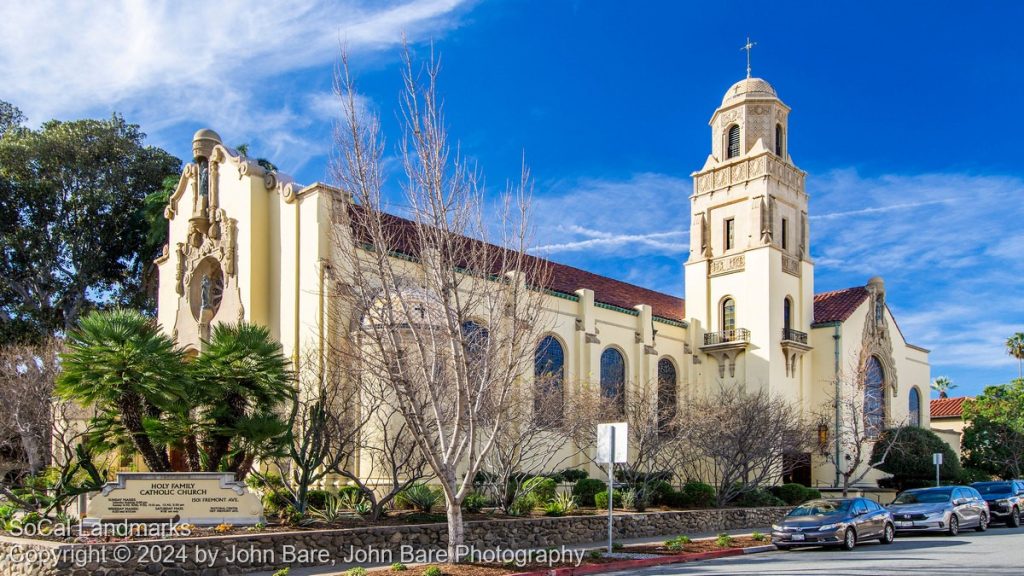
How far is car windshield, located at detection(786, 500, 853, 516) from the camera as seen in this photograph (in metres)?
21.8

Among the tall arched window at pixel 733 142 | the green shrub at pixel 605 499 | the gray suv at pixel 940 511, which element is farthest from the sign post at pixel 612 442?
the tall arched window at pixel 733 142

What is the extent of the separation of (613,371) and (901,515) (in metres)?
14.0

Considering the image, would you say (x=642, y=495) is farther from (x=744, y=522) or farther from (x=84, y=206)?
(x=84, y=206)

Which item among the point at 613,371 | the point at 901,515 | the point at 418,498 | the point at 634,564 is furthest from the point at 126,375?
the point at 613,371

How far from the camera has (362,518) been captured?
793 inches

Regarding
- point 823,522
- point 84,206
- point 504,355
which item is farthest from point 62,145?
point 823,522

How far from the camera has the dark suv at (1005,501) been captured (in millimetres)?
28938

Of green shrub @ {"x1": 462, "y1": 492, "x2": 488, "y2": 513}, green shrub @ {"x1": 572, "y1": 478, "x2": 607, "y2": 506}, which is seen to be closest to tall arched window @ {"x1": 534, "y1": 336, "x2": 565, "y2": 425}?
green shrub @ {"x1": 572, "y1": 478, "x2": 607, "y2": 506}

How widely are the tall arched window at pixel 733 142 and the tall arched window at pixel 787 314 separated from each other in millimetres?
7468

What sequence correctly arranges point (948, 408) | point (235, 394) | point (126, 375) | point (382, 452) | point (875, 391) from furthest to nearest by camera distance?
point (948, 408), point (875, 391), point (382, 452), point (235, 394), point (126, 375)

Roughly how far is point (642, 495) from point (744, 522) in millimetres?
3881

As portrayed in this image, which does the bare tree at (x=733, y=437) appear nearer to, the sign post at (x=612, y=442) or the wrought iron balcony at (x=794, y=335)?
the sign post at (x=612, y=442)

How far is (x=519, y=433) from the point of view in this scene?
24484 millimetres

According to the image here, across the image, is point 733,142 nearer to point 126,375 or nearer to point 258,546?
point 126,375
